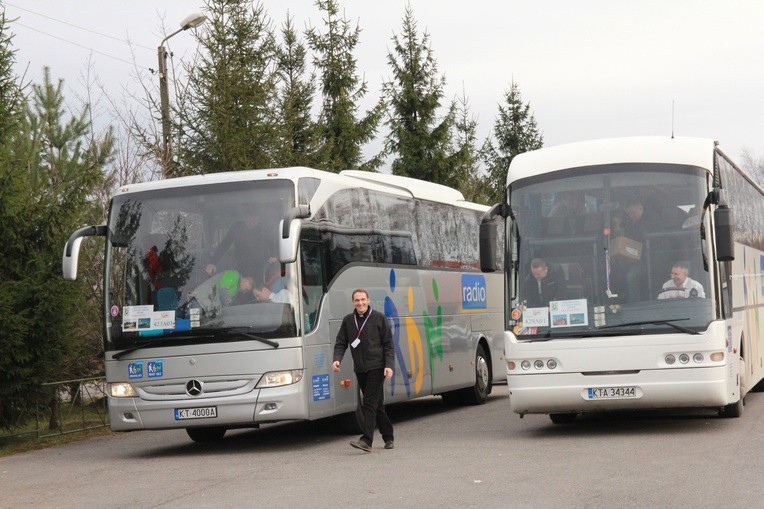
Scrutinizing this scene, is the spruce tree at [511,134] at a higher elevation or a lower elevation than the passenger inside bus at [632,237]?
higher

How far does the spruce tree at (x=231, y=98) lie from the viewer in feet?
76.0

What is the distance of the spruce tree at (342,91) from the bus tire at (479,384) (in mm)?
11293

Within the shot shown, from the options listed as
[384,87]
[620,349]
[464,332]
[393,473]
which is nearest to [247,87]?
[464,332]

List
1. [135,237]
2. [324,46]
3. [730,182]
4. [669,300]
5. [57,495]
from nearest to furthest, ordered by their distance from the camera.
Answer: [57,495], [669,300], [135,237], [730,182], [324,46]

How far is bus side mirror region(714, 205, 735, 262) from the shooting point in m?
14.8

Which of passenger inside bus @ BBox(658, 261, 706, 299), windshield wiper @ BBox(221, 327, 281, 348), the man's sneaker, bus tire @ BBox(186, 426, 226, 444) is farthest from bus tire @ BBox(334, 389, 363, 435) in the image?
passenger inside bus @ BBox(658, 261, 706, 299)

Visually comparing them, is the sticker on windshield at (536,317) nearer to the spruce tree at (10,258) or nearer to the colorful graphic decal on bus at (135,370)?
the colorful graphic decal on bus at (135,370)

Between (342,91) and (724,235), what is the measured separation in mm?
20879

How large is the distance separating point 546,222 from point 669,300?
176cm

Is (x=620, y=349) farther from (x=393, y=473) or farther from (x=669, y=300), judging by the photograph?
(x=393, y=473)

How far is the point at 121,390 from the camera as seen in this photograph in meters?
16.0

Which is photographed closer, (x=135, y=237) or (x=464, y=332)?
(x=135, y=237)

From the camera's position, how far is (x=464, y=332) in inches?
877

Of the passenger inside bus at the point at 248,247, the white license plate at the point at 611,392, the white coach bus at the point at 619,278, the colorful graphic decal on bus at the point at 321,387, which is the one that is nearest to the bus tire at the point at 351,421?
the colorful graphic decal on bus at the point at 321,387
